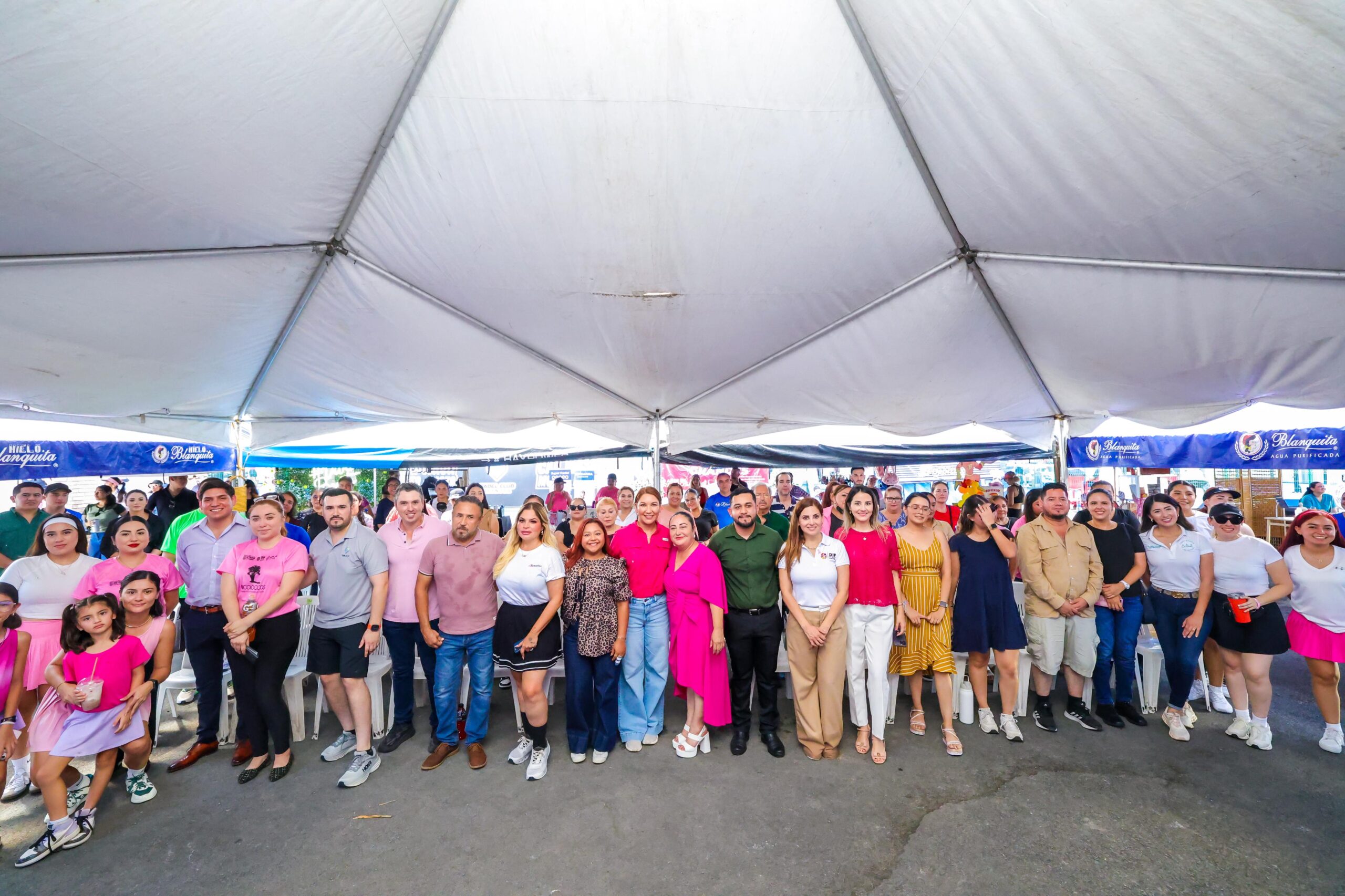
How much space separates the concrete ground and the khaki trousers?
163 mm

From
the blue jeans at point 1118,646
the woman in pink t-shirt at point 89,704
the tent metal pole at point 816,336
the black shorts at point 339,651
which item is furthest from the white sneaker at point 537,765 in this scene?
the tent metal pole at point 816,336

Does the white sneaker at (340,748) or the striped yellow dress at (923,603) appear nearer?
the white sneaker at (340,748)

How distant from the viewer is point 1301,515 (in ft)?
11.8

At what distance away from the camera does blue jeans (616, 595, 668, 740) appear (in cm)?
359

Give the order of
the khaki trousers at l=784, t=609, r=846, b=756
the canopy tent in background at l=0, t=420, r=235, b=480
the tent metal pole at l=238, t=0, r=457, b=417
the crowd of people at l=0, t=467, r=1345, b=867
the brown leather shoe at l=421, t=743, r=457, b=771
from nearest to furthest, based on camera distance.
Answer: the tent metal pole at l=238, t=0, r=457, b=417 → the crowd of people at l=0, t=467, r=1345, b=867 → the brown leather shoe at l=421, t=743, r=457, b=771 → the khaki trousers at l=784, t=609, r=846, b=756 → the canopy tent in background at l=0, t=420, r=235, b=480

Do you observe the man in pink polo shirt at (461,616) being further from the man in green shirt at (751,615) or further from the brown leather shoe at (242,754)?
the man in green shirt at (751,615)

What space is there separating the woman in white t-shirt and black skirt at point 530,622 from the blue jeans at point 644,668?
478 millimetres

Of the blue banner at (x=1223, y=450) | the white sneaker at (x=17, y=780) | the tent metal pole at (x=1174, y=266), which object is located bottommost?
the white sneaker at (x=17, y=780)

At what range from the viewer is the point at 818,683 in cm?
350

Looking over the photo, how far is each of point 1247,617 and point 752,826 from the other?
341cm

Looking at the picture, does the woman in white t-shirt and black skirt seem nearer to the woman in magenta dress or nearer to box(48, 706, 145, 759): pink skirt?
the woman in magenta dress

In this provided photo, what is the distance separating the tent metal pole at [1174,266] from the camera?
3115 millimetres

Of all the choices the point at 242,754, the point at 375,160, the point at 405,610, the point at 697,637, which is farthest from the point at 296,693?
the point at 375,160

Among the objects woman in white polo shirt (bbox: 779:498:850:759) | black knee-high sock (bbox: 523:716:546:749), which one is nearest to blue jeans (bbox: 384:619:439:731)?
black knee-high sock (bbox: 523:716:546:749)
